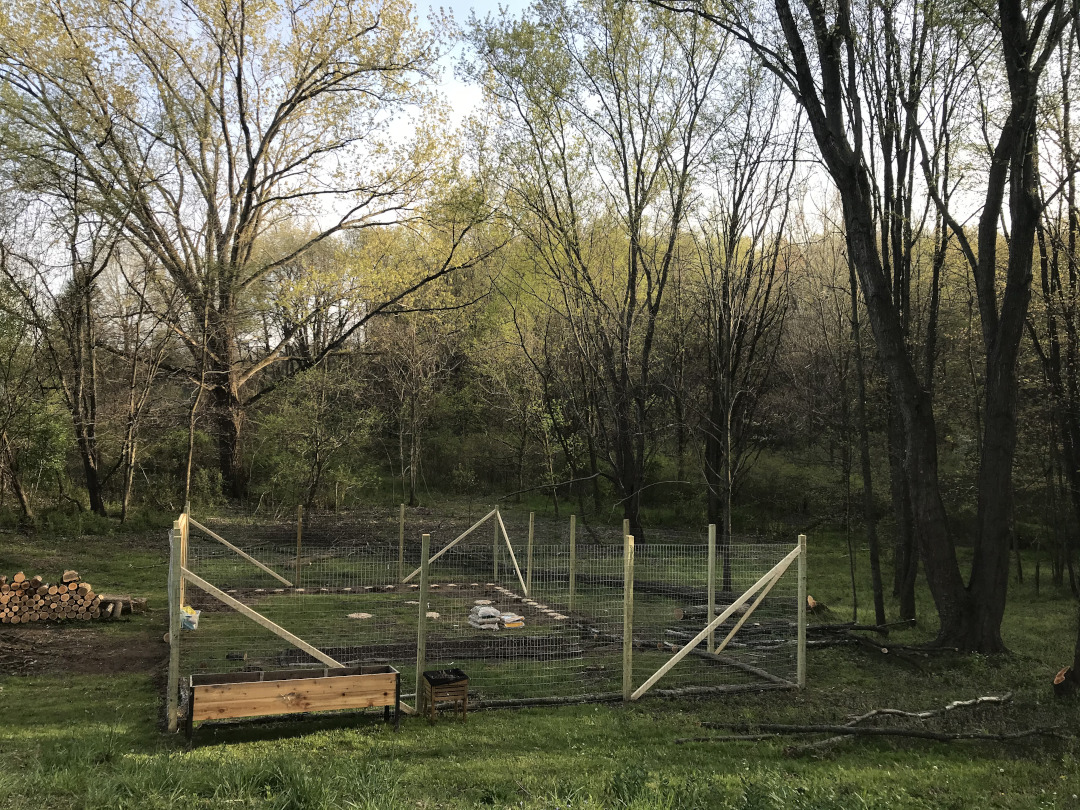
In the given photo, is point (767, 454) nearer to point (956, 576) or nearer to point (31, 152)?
point (956, 576)

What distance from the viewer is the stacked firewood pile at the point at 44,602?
9.18m

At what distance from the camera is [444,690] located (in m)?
5.95

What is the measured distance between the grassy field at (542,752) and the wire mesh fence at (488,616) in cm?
70

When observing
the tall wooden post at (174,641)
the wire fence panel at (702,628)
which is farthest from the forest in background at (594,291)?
the tall wooden post at (174,641)

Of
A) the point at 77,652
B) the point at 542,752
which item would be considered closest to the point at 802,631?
the point at 542,752

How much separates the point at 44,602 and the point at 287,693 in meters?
5.99

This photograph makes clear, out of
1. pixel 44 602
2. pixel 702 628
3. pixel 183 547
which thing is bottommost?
pixel 702 628

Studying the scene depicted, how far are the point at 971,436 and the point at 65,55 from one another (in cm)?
2432

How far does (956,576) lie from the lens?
891 cm

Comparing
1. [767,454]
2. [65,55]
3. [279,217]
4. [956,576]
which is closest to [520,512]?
[767,454]

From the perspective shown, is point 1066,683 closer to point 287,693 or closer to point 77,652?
point 287,693

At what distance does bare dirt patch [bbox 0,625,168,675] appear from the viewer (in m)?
7.48

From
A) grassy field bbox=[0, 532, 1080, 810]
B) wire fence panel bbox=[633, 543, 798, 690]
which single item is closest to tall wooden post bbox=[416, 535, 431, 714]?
grassy field bbox=[0, 532, 1080, 810]

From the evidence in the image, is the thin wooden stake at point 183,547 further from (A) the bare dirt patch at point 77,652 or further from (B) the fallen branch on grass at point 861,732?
(B) the fallen branch on grass at point 861,732
